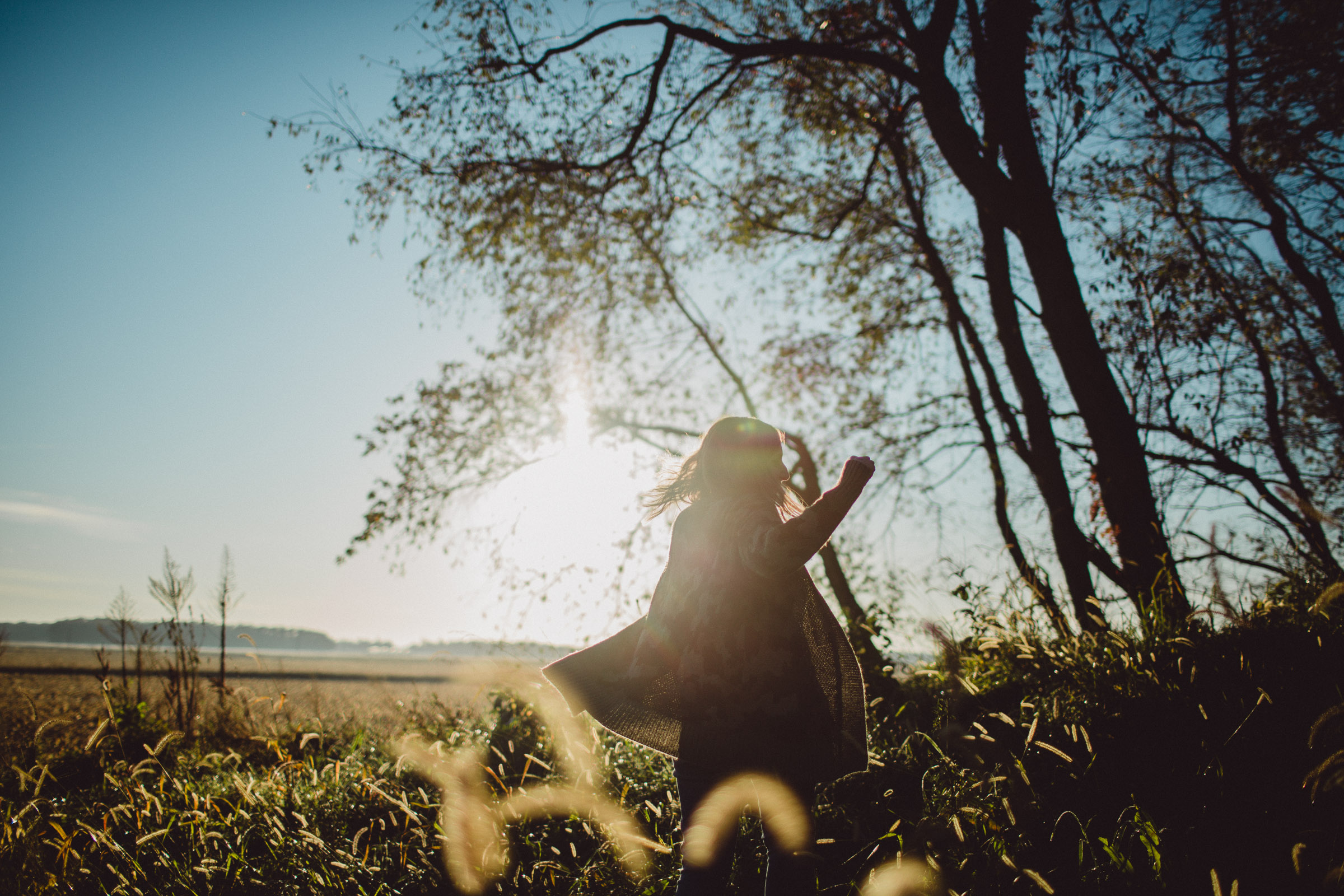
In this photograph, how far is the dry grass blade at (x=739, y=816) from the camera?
1.82m

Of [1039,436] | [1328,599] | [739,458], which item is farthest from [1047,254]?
[739,458]

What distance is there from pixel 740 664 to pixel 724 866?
60 centimetres

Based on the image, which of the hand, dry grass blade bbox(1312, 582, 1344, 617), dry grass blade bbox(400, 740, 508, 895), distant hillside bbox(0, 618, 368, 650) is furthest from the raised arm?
distant hillside bbox(0, 618, 368, 650)

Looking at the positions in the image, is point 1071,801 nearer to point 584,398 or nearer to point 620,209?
point 620,209

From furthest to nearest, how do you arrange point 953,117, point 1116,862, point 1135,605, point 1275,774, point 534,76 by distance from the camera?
point 534,76 < point 953,117 < point 1135,605 < point 1275,774 < point 1116,862

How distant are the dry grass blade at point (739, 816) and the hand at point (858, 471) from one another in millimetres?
1031

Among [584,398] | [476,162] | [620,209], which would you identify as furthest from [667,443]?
[476,162]

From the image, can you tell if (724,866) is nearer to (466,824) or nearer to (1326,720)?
(466,824)

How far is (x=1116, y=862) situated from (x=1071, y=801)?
2.00 feet

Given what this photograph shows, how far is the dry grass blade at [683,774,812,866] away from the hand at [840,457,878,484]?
1031mm

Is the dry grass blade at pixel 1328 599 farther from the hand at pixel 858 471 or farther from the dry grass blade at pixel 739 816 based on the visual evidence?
A: the dry grass blade at pixel 739 816

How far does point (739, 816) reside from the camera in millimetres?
1896

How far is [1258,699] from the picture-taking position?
2432mm

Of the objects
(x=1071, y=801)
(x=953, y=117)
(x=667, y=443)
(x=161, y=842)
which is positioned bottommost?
(x=161, y=842)
